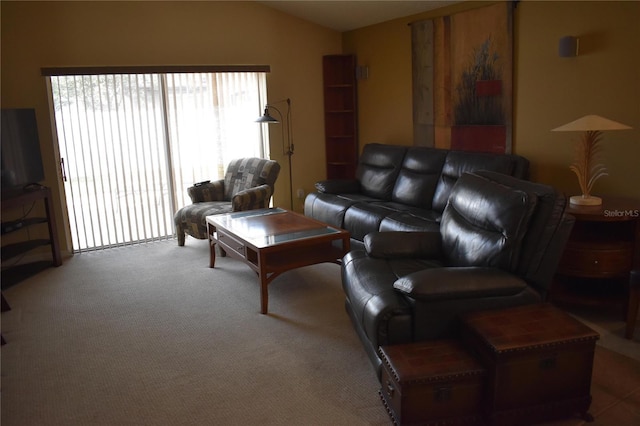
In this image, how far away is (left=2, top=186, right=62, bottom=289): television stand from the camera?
4156 mm

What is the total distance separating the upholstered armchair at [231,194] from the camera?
4724mm

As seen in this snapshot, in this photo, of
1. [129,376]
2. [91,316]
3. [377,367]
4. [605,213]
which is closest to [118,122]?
[91,316]

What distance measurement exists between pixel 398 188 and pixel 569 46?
1828 mm

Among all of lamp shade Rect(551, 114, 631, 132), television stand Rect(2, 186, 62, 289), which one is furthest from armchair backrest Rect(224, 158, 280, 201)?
lamp shade Rect(551, 114, 631, 132)

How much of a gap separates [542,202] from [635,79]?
1548 millimetres

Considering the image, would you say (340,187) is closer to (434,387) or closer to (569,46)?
(569,46)

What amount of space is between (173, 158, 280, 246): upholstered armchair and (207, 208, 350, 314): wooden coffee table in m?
0.54

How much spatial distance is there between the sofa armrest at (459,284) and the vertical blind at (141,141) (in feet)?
11.9

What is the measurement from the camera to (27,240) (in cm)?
474

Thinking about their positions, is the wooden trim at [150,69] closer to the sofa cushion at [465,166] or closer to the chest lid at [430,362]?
the sofa cushion at [465,166]

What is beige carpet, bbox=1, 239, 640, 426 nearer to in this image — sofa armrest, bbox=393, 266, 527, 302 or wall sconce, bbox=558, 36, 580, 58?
sofa armrest, bbox=393, 266, 527, 302

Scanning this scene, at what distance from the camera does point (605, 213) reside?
9.93 feet

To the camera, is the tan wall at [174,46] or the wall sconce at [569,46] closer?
the wall sconce at [569,46]
